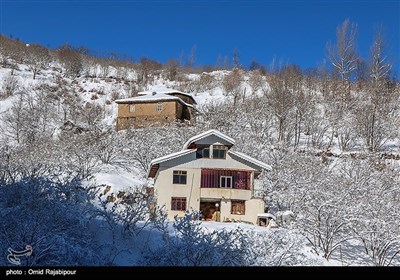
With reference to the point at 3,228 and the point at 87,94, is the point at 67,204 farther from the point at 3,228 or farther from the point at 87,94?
the point at 87,94

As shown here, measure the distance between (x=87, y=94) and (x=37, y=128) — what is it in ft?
58.6

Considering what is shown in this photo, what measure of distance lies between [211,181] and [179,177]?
188 centimetres

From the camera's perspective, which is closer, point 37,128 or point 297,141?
point 297,141

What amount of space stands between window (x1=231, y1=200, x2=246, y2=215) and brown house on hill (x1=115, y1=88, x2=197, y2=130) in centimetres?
2080

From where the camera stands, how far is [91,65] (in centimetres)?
7481

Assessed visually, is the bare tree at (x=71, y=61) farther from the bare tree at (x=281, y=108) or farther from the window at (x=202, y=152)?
the window at (x=202, y=152)

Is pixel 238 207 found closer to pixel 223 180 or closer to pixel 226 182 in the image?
pixel 226 182

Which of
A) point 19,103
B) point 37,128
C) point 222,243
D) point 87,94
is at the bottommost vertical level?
point 222,243

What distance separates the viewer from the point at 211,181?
24688 millimetres

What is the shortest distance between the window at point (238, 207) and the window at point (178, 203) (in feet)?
9.22

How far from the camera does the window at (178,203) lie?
2424 centimetres

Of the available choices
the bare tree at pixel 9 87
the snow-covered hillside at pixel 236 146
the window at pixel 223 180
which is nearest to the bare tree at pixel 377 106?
the snow-covered hillside at pixel 236 146
